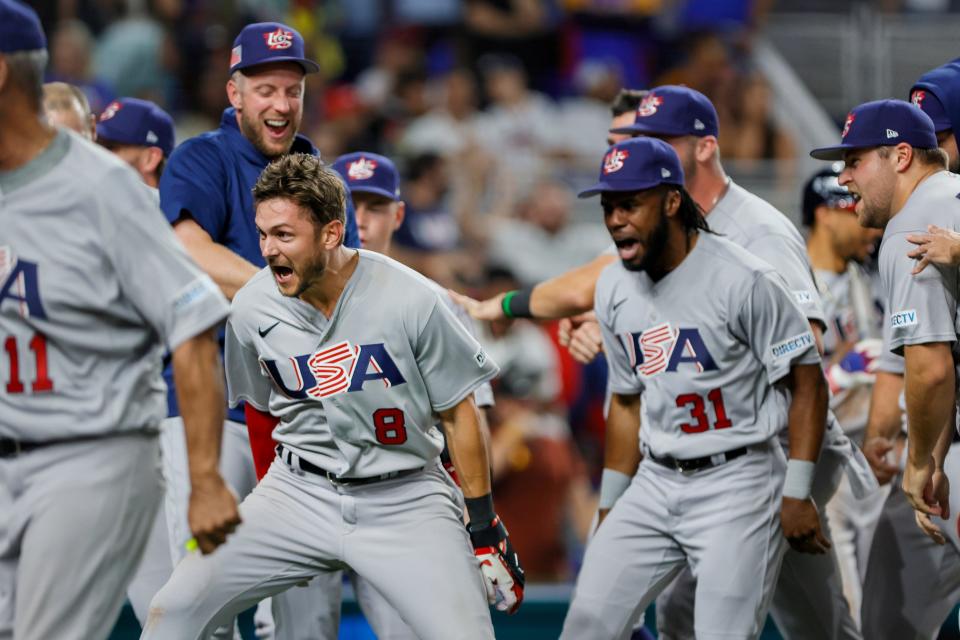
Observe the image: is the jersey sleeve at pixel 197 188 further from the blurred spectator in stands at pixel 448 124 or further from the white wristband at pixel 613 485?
the blurred spectator in stands at pixel 448 124

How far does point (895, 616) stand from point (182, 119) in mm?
7436

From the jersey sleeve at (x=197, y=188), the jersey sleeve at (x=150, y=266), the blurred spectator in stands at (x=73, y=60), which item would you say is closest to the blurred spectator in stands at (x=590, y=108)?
the blurred spectator in stands at (x=73, y=60)

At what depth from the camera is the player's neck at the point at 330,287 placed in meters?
4.58

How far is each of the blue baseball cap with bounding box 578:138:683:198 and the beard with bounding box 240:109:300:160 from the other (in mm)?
1188

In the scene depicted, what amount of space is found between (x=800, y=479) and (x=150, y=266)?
8.04ft

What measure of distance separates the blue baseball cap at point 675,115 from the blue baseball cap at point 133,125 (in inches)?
80.5

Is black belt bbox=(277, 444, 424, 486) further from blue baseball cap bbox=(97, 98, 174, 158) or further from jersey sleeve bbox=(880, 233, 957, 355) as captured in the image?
blue baseball cap bbox=(97, 98, 174, 158)

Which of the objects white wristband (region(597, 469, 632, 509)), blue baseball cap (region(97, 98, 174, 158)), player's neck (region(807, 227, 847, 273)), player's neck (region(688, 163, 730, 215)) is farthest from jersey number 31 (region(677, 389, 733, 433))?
blue baseball cap (region(97, 98, 174, 158))

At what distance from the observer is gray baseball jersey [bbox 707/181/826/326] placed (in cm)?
525

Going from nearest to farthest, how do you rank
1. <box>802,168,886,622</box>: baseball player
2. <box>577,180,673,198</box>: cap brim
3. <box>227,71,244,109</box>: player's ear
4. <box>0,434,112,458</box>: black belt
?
<box>0,434,112,458</box>: black belt < <box>577,180,673,198</box>: cap brim < <box>227,71,244,109</box>: player's ear < <box>802,168,886,622</box>: baseball player

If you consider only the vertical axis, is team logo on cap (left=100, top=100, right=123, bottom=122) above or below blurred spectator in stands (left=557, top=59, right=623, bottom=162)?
above

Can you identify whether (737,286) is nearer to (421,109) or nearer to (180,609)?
(180,609)

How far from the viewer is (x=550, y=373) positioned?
9539mm

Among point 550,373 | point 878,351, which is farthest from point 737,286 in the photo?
point 550,373
